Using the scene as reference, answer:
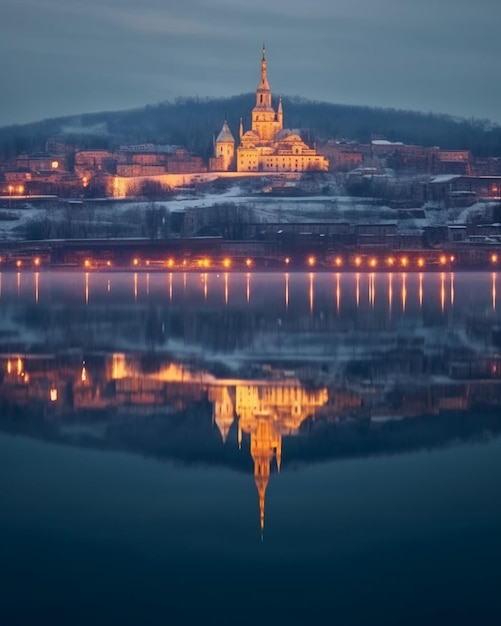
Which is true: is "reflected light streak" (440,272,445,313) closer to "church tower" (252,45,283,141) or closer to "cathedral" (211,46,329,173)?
"cathedral" (211,46,329,173)

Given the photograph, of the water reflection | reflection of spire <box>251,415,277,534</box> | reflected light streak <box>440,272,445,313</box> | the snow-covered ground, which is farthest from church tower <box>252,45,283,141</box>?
reflection of spire <box>251,415,277,534</box>

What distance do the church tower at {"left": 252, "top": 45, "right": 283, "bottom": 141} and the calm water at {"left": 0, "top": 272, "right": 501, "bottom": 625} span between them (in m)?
80.7

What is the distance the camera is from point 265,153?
93812mm

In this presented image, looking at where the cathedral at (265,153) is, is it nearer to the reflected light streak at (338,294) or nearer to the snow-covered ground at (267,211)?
the snow-covered ground at (267,211)

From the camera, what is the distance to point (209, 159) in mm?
99062

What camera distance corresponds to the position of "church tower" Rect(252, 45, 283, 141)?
10156 centimetres

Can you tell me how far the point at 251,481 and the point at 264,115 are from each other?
306 feet

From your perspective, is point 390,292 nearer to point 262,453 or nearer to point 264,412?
point 264,412

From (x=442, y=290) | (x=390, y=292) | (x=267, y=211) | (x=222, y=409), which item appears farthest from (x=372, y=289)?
(x=267, y=211)

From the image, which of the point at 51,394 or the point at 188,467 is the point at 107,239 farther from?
the point at 188,467

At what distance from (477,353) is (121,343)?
229 inches

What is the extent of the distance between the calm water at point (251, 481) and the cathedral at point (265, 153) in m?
71.5

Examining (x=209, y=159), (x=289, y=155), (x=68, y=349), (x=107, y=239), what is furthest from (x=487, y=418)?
(x=209, y=159)

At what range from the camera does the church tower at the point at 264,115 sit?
333 feet
